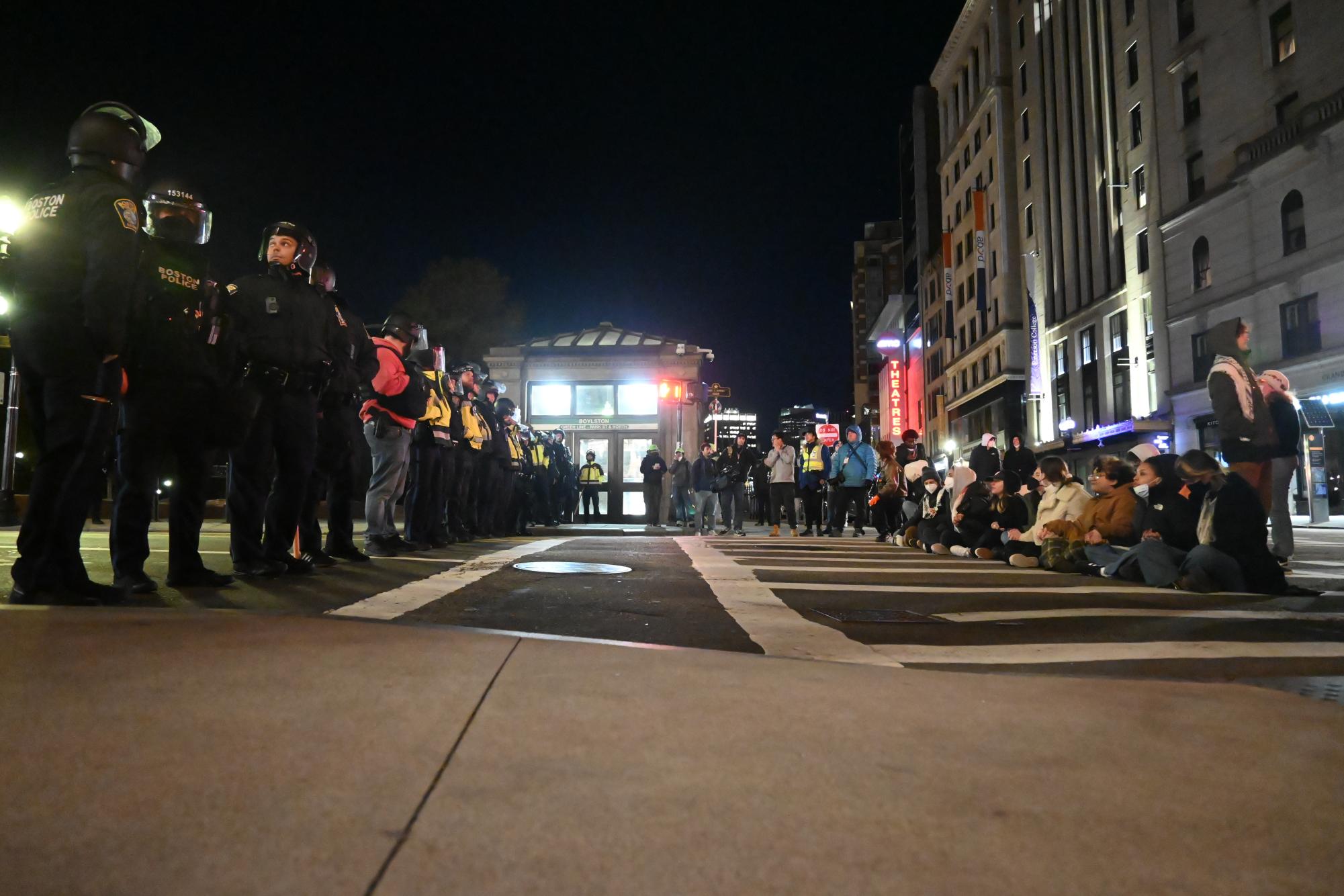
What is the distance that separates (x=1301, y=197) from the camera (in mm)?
26453

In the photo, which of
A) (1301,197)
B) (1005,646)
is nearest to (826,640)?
(1005,646)

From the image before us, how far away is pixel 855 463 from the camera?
15.2 m

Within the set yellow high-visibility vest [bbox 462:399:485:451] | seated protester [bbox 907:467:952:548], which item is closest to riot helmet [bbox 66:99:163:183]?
yellow high-visibility vest [bbox 462:399:485:451]

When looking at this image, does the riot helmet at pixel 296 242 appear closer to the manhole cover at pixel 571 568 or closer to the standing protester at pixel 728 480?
the manhole cover at pixel 571 568

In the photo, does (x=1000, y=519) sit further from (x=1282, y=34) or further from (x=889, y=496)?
(x=1282, y=34)

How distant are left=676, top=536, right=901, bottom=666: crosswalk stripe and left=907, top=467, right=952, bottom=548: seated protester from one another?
527cm

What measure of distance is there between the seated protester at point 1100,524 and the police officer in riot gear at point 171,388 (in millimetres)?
6554

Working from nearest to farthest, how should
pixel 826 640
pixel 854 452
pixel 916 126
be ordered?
pixel 826 640
pixel 854 452
pixel 916 126

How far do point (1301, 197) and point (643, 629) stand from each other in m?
30.7

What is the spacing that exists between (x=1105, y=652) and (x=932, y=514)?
815cm

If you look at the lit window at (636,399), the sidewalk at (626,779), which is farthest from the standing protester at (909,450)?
the lit window at (636,399)

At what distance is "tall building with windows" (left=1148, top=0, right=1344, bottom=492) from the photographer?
2522 centimetres

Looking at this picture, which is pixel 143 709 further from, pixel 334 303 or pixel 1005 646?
pixel 334 303

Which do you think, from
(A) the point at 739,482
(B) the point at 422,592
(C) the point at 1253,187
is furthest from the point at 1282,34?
(B) the point at 422,592
